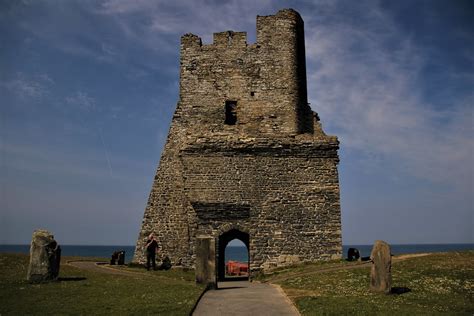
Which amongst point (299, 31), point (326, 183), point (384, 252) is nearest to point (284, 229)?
point (326, 183)

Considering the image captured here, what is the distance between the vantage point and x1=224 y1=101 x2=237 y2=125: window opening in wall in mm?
25672

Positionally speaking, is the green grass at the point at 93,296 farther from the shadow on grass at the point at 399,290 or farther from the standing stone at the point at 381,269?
the shadow on grass at the point at 399,290

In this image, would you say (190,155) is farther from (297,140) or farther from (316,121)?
(316,121)

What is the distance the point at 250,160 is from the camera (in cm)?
2380

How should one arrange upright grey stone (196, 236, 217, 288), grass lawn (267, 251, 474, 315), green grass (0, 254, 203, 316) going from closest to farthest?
1. green grass (0, 254, 203, 316)
2. grass lawn (267, 251, 474, 315)
3. upright grey stone (196, 236, 217, 288)

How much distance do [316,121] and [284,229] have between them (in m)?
6.79

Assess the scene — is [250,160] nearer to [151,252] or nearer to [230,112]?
[230,112]

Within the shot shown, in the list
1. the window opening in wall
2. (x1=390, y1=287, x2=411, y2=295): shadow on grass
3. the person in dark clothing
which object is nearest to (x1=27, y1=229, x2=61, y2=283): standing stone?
the person in dark clothing

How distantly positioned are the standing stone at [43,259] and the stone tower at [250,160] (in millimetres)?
8326

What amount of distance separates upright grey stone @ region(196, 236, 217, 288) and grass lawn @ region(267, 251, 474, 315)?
8.89ft

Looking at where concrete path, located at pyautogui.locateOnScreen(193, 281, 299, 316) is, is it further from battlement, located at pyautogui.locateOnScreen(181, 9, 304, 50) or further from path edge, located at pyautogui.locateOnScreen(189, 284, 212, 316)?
battlement, located at pyautogui.locateOnScreen(181, 9, 304, 50)

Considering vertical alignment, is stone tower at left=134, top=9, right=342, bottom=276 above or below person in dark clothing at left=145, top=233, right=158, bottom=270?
above

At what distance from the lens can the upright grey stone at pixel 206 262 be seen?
16.6m

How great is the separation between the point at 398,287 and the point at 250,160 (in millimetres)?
10543
